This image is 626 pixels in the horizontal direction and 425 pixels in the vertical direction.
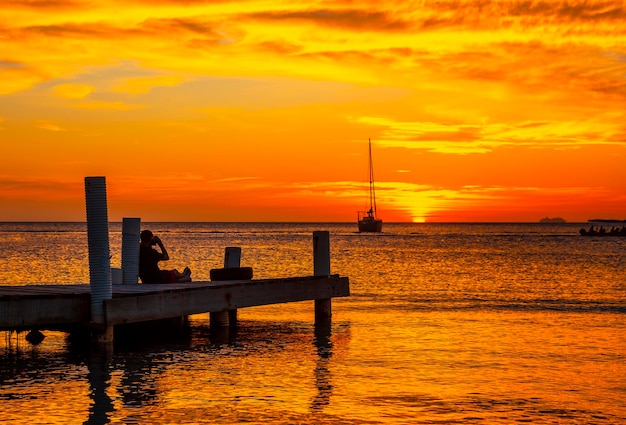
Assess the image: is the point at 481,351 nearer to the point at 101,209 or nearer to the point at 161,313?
the point at 161,313

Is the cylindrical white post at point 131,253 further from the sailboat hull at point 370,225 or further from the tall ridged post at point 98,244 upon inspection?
the sailboat hull at point 370,225

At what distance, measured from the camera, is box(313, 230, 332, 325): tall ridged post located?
26.0 metres

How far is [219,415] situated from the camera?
542 inches

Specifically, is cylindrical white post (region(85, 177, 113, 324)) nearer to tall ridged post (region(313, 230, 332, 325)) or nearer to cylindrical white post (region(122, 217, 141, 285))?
cylindrical white post (region(122, 217, 141, 285))

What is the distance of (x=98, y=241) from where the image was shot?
57.8 ft

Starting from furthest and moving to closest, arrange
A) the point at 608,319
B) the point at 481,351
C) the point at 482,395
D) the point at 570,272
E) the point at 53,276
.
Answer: the point at 570,272 → the point at 53,276 → the point at 608,319 → the point at 481,351 → the point at 482,395

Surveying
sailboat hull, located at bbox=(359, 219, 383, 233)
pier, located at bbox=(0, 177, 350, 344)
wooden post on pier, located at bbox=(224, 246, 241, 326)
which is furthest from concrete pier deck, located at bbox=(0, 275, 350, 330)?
sailboat hull, located at bbox=(359, 219, 383, 233)

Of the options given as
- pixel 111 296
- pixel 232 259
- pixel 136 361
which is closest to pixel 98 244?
pixel 111 296

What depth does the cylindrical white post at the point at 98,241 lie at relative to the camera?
17.5m

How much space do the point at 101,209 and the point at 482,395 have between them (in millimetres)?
8076

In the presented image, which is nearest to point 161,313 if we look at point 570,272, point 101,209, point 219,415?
point 101,209

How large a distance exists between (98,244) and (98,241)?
0.06m

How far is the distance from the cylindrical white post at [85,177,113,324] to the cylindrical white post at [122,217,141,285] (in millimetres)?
4875

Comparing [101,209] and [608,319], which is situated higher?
[101,209]
